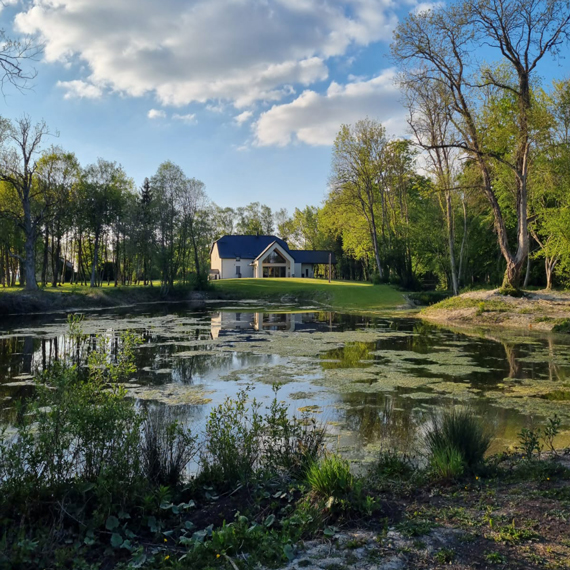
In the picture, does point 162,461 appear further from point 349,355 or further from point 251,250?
point 251,250

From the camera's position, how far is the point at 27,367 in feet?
41.1

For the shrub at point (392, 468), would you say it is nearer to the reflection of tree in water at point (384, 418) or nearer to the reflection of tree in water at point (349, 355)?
the reflection of tree in water at point (384, 418)

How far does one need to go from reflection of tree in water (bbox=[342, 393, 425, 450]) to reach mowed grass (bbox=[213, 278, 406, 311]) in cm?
2543

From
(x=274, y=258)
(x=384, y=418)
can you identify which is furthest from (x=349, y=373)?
(x=274, y=258)

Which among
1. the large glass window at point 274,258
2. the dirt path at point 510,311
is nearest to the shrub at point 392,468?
the dirt path at point 510,311

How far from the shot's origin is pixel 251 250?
235 ft

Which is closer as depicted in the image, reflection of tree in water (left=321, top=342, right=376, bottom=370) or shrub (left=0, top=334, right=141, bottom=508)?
shrub (left=0, top=334, right=141, bottom=508)

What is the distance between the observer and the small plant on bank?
198 inches

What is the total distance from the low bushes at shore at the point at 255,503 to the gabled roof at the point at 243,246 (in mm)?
64870

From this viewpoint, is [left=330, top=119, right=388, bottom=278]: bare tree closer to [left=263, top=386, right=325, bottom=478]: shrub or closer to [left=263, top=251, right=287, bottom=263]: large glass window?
[left=263, top=251, right=287, bottom=263]: large glass window

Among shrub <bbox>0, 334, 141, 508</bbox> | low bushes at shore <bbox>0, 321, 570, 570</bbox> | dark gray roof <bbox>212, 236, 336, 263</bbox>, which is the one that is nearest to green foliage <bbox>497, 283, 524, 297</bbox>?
low bushes at shore <bbox>0, 321, 570, 570</bbox>

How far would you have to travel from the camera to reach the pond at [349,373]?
8.12 m

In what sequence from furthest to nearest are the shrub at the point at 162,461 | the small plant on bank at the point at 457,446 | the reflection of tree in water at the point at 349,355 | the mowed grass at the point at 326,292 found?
the mowed grass at the point at 326,292, the reflection of tree in water at the point at 349,355, the small plant on bank at the point at 457,446, the shrub at the point at 162,461

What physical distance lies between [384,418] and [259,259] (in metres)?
58.2
